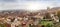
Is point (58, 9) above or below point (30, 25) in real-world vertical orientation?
above

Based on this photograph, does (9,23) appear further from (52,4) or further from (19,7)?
(52,4)

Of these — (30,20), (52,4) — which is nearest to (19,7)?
(30,20)

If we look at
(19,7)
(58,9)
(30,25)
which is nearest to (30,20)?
(30,25)

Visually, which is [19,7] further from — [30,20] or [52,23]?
[52,23]

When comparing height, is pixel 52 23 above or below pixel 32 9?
below

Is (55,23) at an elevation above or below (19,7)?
below

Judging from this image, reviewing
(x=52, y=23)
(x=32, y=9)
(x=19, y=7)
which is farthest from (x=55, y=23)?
(x=19, y=7)

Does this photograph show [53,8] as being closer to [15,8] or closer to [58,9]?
[58,9]

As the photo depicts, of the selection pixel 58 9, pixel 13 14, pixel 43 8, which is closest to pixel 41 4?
pixel 43 8
